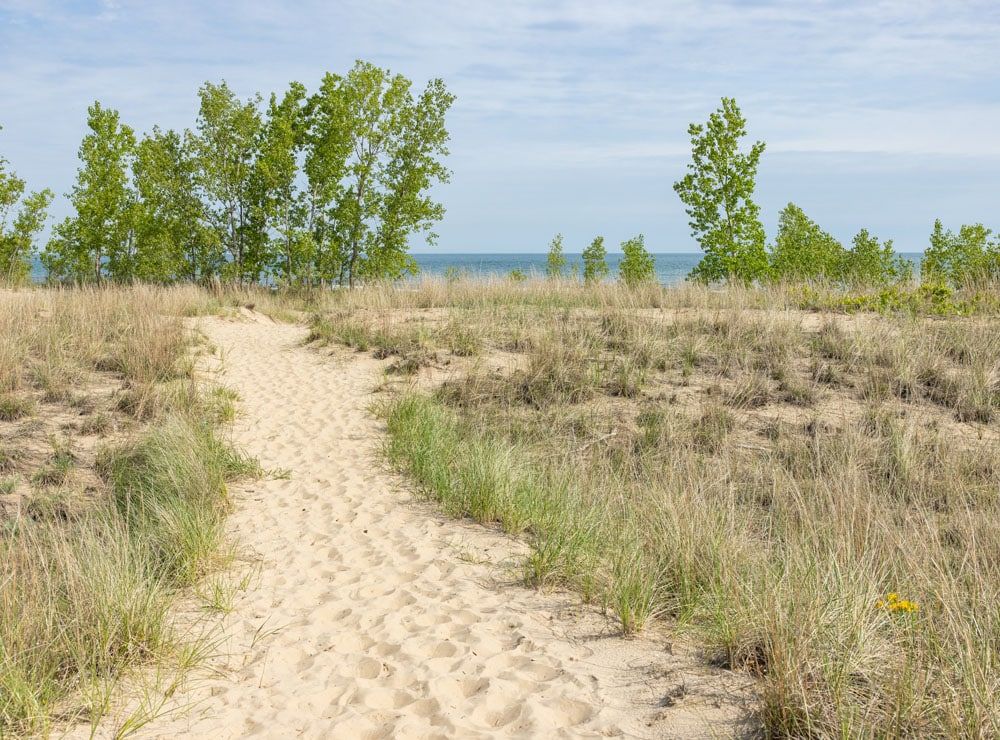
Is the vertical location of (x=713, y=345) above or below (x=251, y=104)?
below

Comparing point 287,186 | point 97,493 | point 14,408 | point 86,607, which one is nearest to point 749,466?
point 86,607

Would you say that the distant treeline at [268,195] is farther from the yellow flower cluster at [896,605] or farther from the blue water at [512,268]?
the yellow flower cluster at [896,605]

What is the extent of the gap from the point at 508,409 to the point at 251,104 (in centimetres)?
1944

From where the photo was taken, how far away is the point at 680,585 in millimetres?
5320

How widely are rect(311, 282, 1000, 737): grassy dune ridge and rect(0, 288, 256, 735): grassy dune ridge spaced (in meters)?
2.45

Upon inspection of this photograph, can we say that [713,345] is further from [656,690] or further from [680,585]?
[656,690]

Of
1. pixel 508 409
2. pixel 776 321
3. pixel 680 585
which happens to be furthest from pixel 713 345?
pixel 680 585

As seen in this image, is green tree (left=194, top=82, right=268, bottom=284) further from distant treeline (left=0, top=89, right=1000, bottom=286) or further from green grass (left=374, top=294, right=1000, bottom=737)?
green grass (left=374, top=294, right=1000, bottom=737)

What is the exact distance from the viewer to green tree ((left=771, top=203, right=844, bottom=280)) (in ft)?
97.8

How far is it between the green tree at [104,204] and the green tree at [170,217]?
0.47 meters

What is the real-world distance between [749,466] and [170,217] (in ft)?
77.5

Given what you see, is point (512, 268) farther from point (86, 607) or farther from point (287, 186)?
point (86, 607)

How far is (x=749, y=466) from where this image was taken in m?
8.69

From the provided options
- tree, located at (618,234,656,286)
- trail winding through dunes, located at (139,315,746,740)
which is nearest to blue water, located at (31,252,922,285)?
tree, located at (618,234,656,286)
